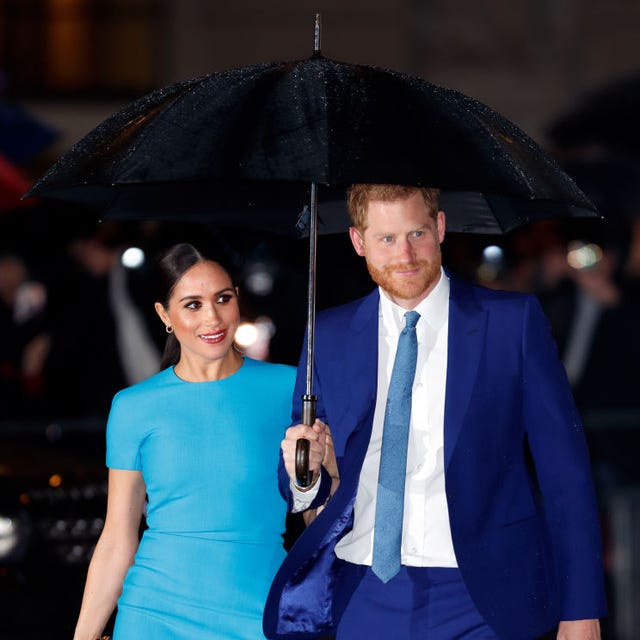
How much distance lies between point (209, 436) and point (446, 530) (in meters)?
0.83

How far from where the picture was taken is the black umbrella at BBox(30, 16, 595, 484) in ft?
13.6

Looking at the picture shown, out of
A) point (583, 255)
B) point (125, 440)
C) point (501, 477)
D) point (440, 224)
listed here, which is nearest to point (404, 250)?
point (440, 224)

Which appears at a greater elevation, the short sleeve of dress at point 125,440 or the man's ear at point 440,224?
the man's ear at point 440,224

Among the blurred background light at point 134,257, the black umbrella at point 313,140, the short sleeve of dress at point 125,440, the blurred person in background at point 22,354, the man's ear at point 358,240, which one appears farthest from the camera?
the blurred person in background at point 22,354

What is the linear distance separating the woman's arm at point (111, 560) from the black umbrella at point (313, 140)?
28.2 inches

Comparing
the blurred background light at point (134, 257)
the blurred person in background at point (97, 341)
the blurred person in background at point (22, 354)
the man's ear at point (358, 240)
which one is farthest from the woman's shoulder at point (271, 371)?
the blurred person in background at point (22, 354)

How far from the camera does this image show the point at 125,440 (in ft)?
15.8

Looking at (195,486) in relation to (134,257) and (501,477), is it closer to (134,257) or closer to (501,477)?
(501,477)

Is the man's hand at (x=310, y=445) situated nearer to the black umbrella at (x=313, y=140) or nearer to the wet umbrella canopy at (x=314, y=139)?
the black umbrella at (x=313, y=140)

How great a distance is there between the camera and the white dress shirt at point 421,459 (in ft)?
14.4

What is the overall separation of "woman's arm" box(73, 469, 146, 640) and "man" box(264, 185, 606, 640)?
528 millimetres

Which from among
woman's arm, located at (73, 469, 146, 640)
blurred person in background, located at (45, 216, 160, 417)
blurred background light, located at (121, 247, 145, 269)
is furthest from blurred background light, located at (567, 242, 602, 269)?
woman's arm, located at (73, 469, 146, 640)

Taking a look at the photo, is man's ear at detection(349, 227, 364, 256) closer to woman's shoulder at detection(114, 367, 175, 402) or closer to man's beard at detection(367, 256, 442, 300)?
man's beard at detection(367, 256, 442, 300)

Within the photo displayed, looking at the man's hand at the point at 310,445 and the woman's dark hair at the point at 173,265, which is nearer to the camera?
the man's hand at the point at 310,445
